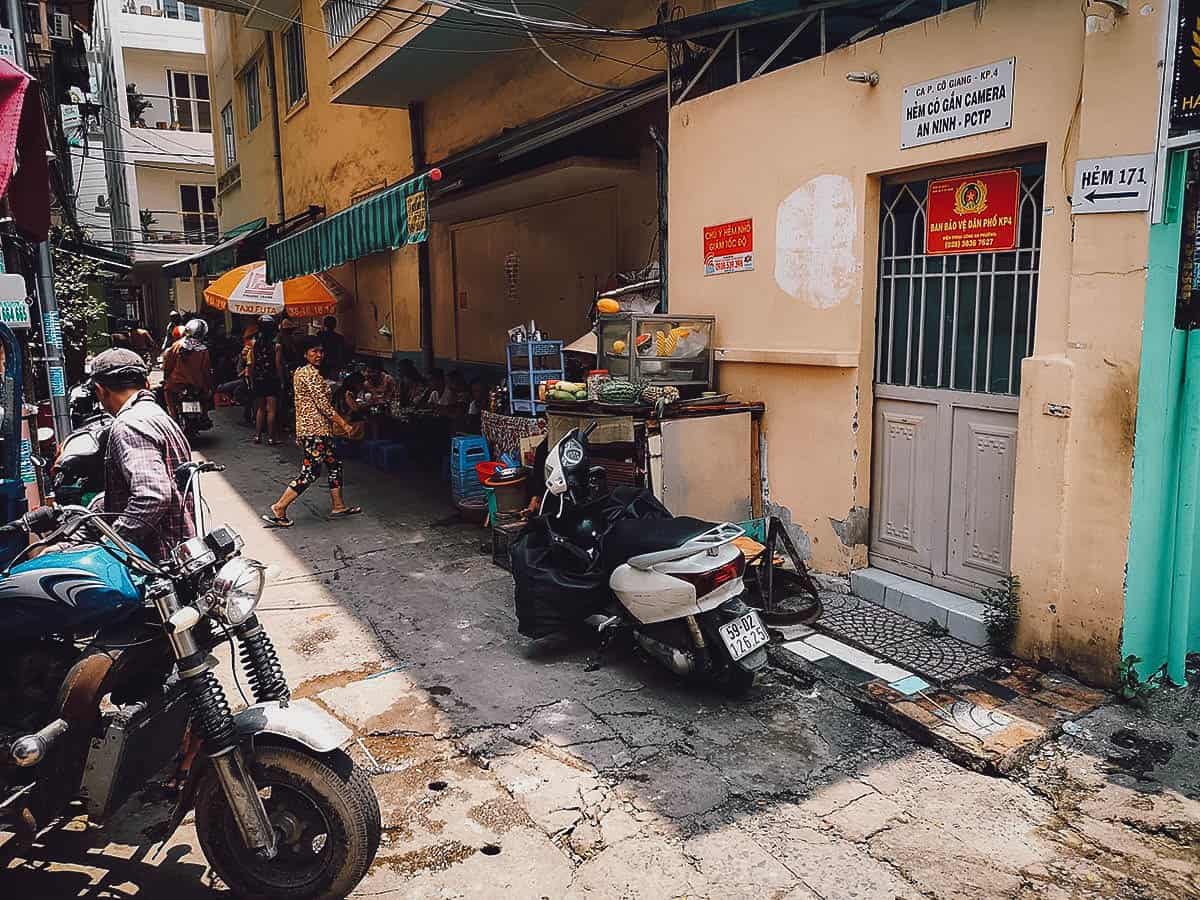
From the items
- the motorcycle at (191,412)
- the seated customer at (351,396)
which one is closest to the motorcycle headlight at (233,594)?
the seated customer at (351,396)

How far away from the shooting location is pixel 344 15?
428 inches

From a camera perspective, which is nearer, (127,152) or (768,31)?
(768,31)

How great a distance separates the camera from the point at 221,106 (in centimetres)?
2356

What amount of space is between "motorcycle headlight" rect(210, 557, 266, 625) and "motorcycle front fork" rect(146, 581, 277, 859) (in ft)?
0.30

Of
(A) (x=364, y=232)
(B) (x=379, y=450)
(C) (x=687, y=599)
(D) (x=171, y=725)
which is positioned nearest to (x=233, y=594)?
(D) (x=171, y=725)

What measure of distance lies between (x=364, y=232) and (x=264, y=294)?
19.7 feet

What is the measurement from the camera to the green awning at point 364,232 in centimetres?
774

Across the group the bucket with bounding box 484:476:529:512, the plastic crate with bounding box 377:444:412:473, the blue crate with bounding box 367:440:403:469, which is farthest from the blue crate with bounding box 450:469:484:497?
the blue crate with bounding box 367:440:403:469

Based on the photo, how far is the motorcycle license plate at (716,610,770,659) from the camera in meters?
4.23

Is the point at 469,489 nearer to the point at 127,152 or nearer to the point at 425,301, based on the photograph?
the point at 425,301

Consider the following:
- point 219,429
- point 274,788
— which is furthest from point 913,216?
point 219,429

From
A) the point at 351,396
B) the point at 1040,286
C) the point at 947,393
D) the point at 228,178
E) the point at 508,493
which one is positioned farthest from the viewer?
the point at 228,178

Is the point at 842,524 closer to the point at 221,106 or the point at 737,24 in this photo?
the point at 737,24

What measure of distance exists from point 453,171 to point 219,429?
Answer: 8299mm
